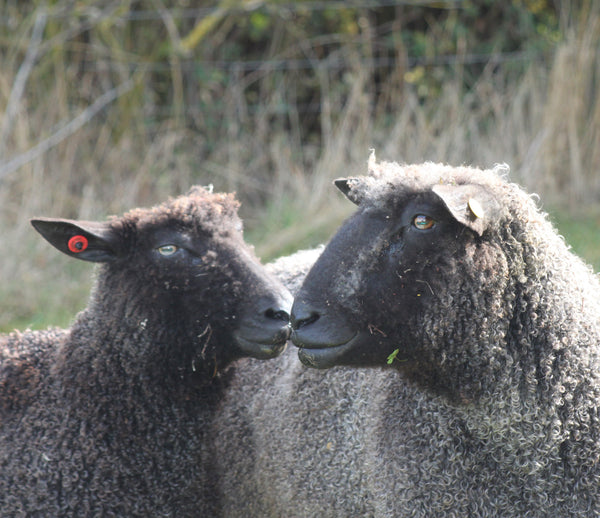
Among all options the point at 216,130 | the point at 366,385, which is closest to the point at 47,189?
the point at 216,130

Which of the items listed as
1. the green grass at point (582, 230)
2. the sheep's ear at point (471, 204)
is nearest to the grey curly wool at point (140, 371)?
the sheep's ear at point (471, 204)

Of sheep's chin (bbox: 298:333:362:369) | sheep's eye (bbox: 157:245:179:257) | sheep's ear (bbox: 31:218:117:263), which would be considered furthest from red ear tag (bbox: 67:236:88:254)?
sheep's chin (bbox: 298:333:362:369)

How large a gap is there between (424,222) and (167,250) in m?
1.43

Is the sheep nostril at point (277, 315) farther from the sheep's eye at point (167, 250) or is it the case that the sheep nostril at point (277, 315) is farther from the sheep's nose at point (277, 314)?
the sheep's eye at point (167, 250)

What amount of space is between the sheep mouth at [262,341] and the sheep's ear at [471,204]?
1114 mm


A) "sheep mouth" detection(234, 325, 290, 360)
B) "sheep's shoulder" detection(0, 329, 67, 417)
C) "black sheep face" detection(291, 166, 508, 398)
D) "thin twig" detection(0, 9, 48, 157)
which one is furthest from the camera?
"thin twig" detection(0, 9, 48, 157)

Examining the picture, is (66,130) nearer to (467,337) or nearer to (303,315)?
(303,315)

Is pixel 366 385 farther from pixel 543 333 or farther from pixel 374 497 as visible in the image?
pixel 543 333

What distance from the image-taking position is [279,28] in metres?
10.5

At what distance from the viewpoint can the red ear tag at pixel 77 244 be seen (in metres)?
3.88

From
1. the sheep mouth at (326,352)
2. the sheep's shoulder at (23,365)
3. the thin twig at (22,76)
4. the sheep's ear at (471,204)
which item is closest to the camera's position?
the sheep's ear at (471,204)

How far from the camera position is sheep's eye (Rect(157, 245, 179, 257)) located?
3873 mm

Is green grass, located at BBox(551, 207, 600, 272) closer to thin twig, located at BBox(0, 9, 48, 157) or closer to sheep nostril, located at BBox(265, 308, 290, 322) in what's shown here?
sheep nostril, located at BBox(265, 308, 290, 322)

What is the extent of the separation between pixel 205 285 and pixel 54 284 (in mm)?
4810
